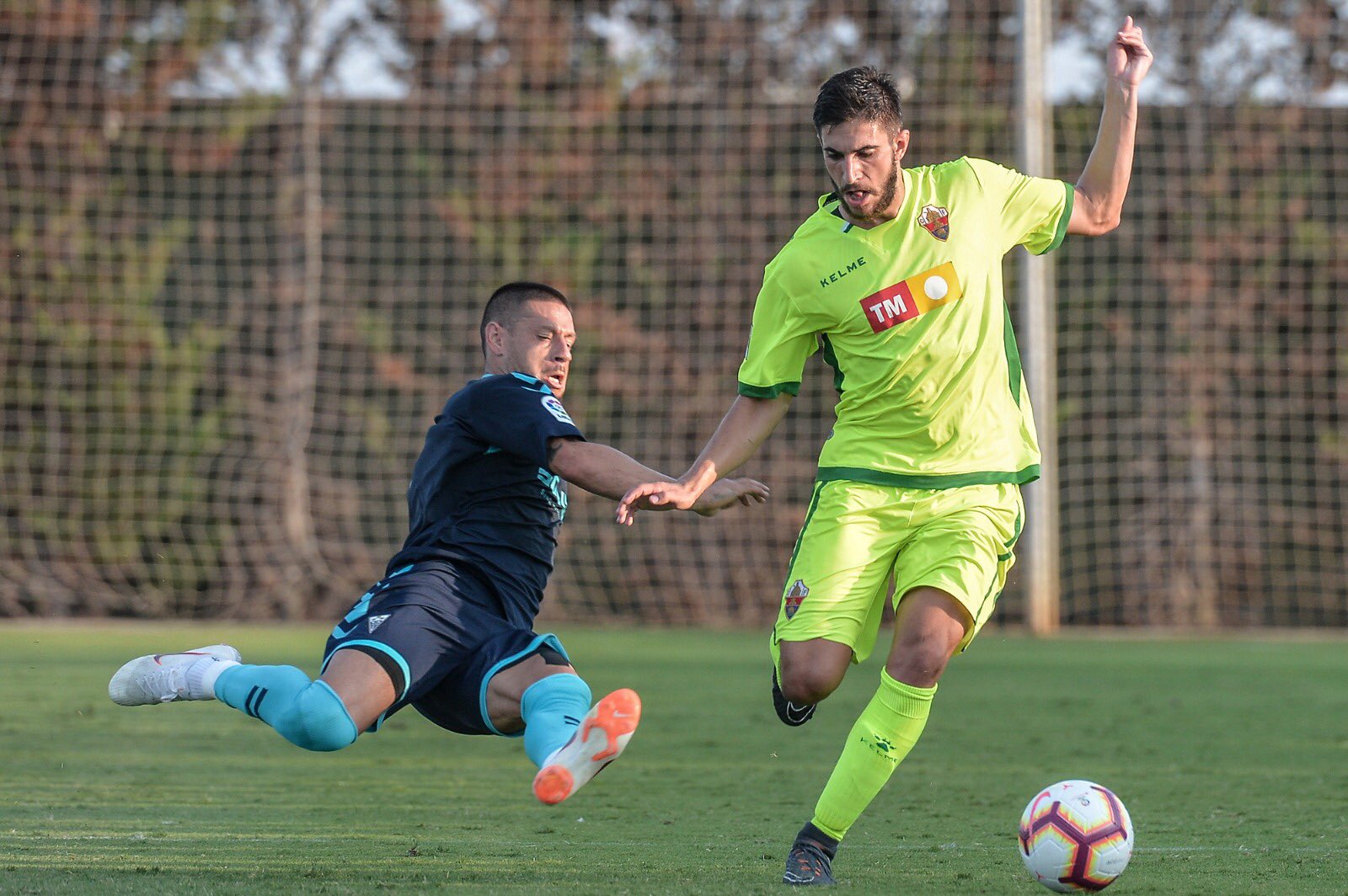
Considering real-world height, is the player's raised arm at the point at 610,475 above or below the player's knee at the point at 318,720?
above

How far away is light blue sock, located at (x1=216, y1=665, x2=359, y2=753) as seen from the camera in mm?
3764

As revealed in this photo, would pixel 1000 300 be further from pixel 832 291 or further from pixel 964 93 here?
pixel 964 93

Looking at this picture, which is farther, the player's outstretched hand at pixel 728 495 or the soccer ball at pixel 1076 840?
the player's outstretched hand at pixel 728 495

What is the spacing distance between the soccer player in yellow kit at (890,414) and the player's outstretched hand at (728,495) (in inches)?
1.4

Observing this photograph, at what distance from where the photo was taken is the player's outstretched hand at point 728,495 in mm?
4020

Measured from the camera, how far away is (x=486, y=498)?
166 inches

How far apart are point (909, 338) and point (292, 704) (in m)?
1.79

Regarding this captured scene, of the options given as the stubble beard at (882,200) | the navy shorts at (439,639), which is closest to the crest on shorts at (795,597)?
the navy shorts at (439,639)

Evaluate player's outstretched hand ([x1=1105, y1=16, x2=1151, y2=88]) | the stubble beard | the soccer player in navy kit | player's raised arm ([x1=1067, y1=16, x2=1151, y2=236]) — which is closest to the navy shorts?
the soccer player in navy kit

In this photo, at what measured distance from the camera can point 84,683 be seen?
334 inches

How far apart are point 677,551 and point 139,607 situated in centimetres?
434

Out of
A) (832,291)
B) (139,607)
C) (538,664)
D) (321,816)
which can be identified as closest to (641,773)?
(321,816)

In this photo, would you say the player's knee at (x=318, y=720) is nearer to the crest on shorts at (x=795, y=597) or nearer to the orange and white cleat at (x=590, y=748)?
the orange and white cleat at (x=590, y=748)

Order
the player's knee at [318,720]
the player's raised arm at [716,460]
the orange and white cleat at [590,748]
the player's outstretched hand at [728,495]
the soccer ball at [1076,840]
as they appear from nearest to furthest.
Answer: the orange and white cleat at [590,748], the soccer ball at [1076,840], the player's knee at [318,720], the player's raised arm at [716,460], the player's outstretched hand at [728,495]
